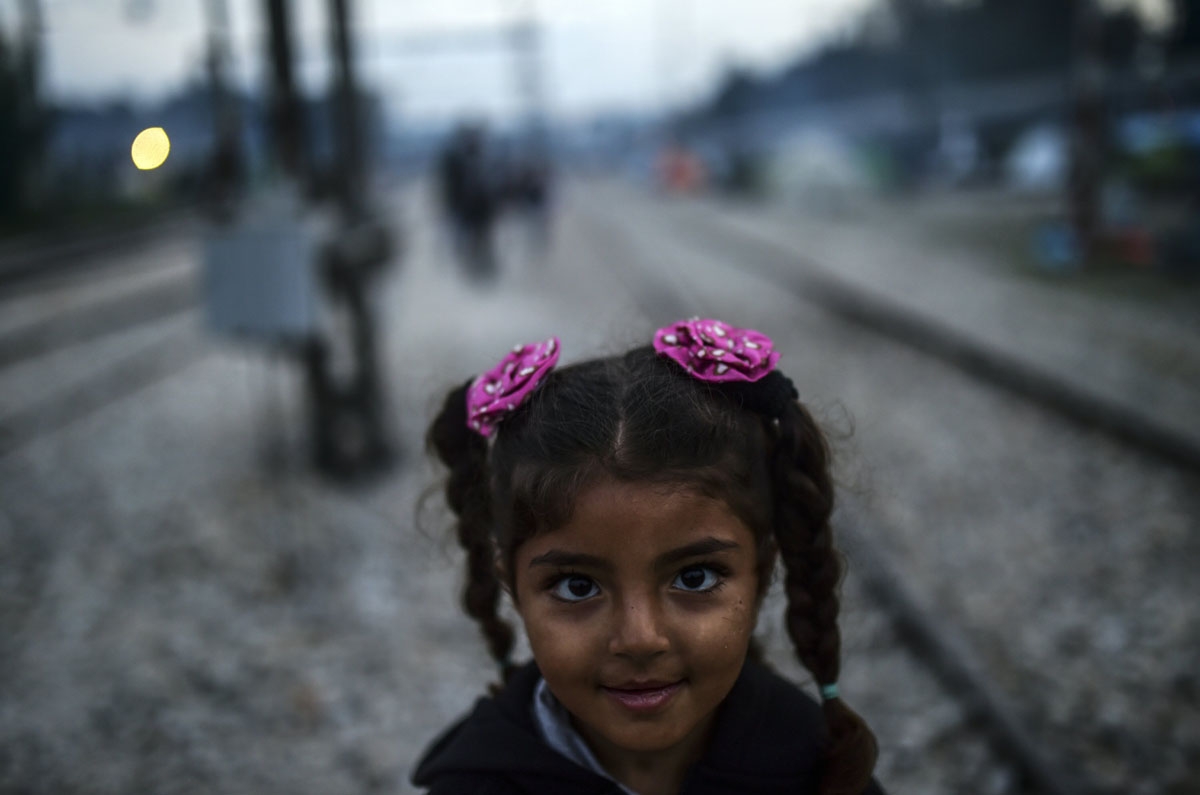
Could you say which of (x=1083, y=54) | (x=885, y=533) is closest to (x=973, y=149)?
(x=1083, y=54)

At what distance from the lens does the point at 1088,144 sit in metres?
13.5

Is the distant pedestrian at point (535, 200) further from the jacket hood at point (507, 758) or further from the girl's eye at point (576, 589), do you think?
the girl's eye at point (576, 589)

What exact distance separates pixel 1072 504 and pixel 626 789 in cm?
439

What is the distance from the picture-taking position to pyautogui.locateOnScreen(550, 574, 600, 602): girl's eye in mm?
1554

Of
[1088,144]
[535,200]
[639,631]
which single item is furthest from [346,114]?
[535,200]

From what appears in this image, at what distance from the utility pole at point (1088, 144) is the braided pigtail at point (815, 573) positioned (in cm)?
1265

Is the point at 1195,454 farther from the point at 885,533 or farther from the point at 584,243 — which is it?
the point at 584,243

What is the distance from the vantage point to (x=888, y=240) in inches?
771

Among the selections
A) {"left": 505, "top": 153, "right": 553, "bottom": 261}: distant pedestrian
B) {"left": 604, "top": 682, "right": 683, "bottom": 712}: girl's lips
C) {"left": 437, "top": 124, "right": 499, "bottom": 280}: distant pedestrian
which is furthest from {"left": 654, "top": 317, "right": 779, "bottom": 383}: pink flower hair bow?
{"left": 505, "top": 153, "right": 553, "bottom": 261}: distant pedestrian

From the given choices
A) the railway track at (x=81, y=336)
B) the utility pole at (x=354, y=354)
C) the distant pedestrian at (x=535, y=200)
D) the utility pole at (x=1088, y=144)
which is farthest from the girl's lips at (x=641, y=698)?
the distant pedestrian at (x=535, y=200)

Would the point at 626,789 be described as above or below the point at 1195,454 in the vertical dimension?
above

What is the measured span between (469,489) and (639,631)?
490 mm

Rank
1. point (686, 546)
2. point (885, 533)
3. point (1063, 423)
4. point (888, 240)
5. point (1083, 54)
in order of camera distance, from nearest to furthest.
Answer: point (686, 546), point (885, 533), point (1063, 423), point (1083, 54), point (888, 240)

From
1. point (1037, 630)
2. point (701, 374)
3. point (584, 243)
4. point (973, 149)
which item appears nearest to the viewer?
point (701, 374)
